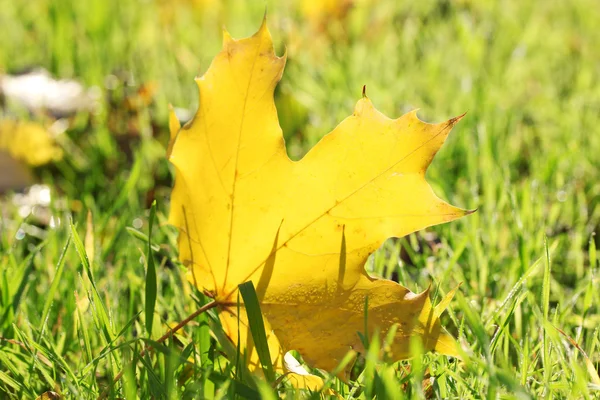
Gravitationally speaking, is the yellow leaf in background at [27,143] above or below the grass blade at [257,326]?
above

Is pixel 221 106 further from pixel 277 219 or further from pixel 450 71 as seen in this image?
pixel 450 71

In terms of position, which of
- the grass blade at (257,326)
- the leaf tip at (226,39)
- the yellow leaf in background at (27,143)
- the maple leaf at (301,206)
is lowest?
the grass blade at (257,326)

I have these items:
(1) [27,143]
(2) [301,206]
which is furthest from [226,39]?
(1) [27,143]

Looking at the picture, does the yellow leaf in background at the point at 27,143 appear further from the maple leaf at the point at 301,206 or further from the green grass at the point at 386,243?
the maple leaf at the point at 301,206

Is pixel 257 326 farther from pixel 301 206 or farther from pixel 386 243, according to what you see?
pixel 386 243

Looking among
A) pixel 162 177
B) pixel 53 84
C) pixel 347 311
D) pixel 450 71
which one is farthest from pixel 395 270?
pixel 53 84

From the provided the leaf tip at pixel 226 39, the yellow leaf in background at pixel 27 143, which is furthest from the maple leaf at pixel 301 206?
the yellow leaf in background at pixel 27 143

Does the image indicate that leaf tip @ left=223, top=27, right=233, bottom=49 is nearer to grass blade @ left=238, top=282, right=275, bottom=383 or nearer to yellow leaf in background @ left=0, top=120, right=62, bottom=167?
grass blade @ left=238, top=282, right=275, bottom=383
